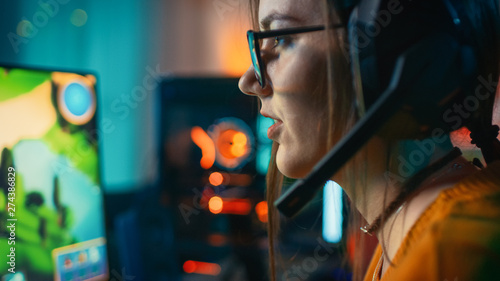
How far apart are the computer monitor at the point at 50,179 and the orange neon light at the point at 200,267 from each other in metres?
1.01

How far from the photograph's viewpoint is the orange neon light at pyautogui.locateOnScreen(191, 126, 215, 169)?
198 centimetres

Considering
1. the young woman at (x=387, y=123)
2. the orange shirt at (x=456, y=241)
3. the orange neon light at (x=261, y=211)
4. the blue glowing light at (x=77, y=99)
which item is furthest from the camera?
the orange neon light at (x=261, y=211)

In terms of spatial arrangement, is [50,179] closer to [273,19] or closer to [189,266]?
[273,19]

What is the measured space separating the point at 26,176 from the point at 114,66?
2.03 meters

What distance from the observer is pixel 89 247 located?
0.87 metres

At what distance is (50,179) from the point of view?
0.79 m

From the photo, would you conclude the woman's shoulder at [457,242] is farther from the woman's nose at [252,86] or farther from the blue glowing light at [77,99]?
the blue glowing light at [77,99]

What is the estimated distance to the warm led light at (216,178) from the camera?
1941mm

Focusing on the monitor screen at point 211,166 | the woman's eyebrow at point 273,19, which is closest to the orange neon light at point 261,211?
the monitor screen at point 211,166

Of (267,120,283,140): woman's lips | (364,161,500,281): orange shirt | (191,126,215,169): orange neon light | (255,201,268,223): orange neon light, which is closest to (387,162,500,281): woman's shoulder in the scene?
(364,161,500,281): orange shirt

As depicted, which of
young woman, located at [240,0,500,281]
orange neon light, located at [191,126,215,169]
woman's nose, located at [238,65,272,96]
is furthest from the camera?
orange neon light, located at [191,126,215,169]

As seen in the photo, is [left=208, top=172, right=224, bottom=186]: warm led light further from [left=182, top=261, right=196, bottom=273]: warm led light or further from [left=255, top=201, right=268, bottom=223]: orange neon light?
[left=182, top=261, right=196, bottom=273]: warm led light

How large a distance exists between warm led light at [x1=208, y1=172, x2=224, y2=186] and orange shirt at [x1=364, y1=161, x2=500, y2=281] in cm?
151

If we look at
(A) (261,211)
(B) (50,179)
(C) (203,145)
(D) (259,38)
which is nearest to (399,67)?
(D) (259,38)
